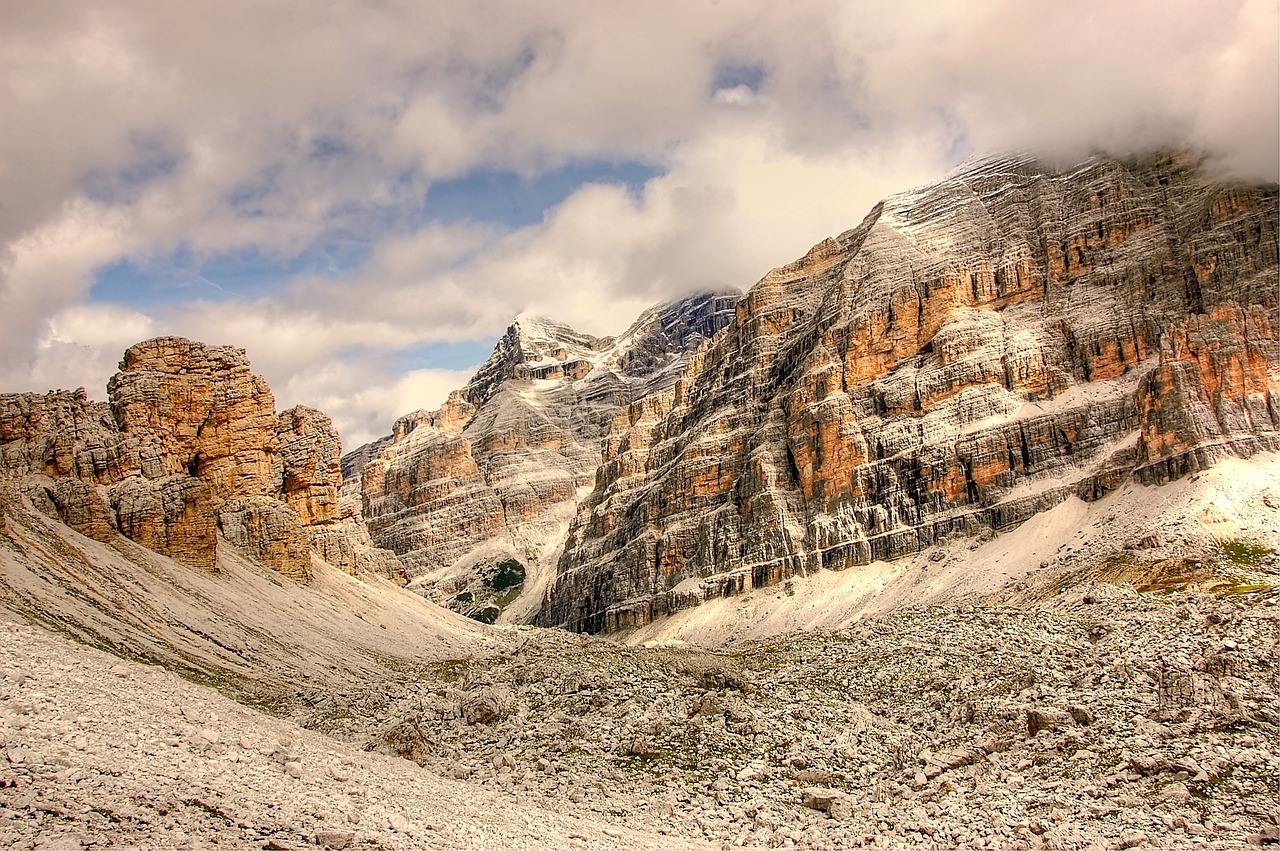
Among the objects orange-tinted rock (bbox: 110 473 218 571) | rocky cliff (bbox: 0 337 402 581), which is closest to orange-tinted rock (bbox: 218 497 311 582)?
rocky cliff (bbox: 0 337 402 581)

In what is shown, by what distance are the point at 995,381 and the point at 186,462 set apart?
11185 centimetres

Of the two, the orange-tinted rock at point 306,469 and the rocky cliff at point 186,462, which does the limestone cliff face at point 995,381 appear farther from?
the rocky cliff at point 186,462

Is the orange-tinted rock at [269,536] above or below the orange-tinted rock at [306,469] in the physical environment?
below

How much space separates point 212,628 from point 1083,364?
120m

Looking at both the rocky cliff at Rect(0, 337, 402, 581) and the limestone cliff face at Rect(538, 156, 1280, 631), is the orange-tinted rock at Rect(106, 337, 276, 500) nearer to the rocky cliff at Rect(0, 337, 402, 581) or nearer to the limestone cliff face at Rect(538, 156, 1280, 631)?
the rocky cliff at Rect(0, 337, 402, 581)

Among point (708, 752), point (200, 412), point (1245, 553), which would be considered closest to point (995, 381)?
point (1245, 553)

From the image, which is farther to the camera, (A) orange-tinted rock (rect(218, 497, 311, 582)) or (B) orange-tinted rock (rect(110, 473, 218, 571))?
(A) orange-tinted rock (rect(218, 497, 311, 582))

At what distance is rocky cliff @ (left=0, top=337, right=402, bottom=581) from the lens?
324 ft

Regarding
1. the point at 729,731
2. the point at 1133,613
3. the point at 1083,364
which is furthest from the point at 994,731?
the point at 1083,364

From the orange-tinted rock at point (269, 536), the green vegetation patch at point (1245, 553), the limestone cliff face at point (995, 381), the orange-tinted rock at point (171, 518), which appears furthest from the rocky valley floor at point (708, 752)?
the limestone cliff face at point (995, 381)

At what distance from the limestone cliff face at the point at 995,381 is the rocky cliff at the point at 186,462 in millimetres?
66168

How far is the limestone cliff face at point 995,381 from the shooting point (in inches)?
4850

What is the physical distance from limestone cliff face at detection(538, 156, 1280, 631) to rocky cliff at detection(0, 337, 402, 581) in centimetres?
6617

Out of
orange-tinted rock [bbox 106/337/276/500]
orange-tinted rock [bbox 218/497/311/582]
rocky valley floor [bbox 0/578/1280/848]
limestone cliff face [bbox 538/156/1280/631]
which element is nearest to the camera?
rocky valley floor [bbox 0/578/1280/848]
